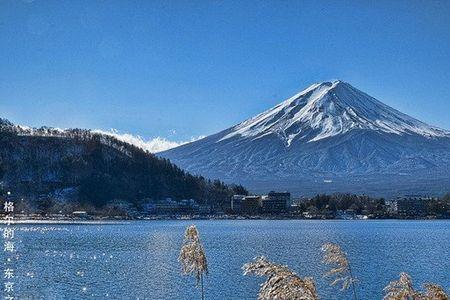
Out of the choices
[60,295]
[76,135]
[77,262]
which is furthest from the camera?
[76,135]

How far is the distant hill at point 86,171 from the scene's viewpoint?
15562cm

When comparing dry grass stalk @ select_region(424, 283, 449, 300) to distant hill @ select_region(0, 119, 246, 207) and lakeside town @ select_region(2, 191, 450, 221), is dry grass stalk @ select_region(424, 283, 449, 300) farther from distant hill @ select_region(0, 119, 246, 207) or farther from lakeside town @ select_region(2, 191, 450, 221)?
distant hill @ select_region(0, 119, 246, 207)

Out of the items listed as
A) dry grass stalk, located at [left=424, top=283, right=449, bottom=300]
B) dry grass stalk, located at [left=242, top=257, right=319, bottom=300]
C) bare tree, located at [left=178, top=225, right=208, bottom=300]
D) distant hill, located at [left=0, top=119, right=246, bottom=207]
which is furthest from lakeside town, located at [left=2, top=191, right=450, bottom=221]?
dry grass stalk, located at [left=242, top=257, right=319, bottom=300]

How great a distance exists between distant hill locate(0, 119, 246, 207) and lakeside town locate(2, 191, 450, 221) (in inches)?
129

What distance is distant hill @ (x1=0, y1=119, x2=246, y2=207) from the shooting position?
156 metres

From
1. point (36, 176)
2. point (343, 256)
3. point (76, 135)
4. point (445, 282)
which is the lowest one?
point (445, 282)

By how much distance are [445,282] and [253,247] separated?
90.2ft

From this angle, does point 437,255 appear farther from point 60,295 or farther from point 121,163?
point 121,163

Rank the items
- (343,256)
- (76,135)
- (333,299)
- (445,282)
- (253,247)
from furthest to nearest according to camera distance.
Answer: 1. (76,135)
2. (253,247)
3. (445,282)
4. (333,299)
5. (343,256)

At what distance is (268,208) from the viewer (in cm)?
16825

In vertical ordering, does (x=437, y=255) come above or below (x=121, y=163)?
below

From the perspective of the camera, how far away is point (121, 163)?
169875 millimetres

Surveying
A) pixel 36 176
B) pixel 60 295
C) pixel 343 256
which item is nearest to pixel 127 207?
pixel 36 176

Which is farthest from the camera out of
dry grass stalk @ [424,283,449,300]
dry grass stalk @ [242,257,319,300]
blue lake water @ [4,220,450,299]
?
blue lake water @ [4,220,450,299]
